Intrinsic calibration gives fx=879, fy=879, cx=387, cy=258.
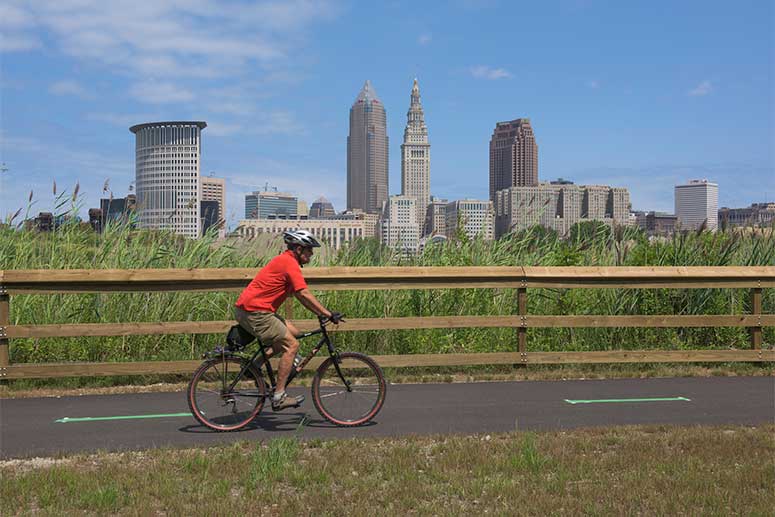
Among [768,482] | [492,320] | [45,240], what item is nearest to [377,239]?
[492,320]

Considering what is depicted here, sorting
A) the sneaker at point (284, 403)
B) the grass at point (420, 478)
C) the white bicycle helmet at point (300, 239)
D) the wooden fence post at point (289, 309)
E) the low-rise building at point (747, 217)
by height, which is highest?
the low-rise building at point (747, 217)

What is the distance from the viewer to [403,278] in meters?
11.1

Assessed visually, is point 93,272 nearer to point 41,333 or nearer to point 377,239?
point 41,333

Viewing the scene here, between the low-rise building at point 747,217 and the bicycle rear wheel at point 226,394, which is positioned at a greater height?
the low-rise building at point 747,217

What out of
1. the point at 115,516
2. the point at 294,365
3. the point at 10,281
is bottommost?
Answer: the point at 115,516

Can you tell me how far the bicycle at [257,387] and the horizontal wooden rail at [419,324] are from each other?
2.11 m

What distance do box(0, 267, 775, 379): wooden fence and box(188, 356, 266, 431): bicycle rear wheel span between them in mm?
2389

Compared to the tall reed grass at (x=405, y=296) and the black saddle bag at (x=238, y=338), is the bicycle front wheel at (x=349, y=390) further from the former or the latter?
the tall reed grass at (x=405, y=296)

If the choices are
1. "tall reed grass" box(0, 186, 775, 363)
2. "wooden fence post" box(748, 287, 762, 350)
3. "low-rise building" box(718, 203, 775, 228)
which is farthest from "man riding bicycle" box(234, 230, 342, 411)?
"low-rise building" box(718, 203, 775, 228)

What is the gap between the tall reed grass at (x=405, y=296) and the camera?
1153 centimetres

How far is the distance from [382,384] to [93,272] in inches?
170

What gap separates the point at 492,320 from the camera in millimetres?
11133

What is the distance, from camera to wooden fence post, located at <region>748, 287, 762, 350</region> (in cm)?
1177

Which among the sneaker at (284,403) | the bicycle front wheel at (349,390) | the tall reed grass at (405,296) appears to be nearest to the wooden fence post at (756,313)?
the tall reed grass at (405,296)
